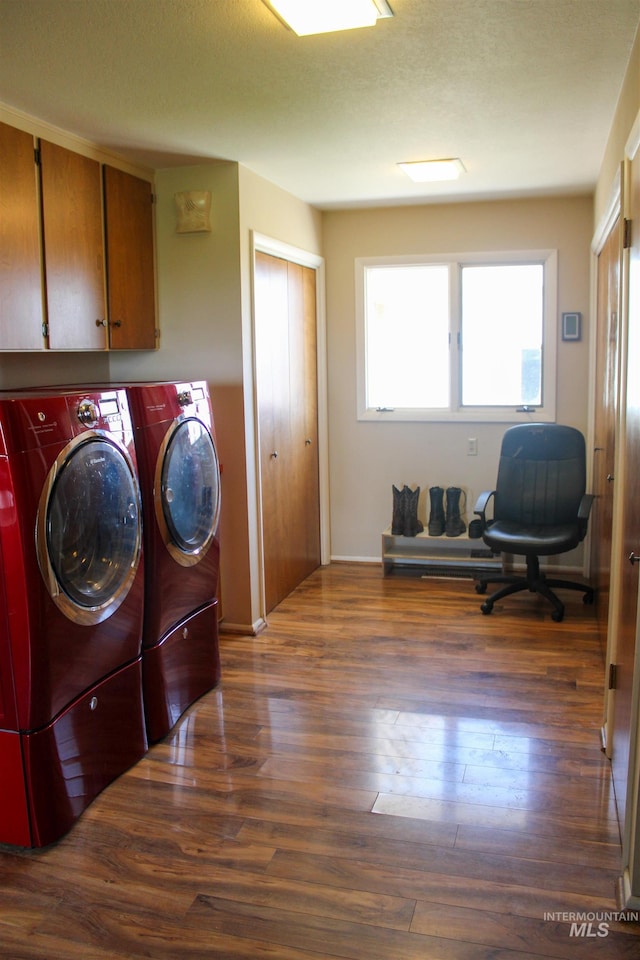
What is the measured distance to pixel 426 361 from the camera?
18.6 ft

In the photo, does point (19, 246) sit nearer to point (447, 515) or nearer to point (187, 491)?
point (187, 491)

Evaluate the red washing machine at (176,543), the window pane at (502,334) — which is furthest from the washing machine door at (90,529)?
the window pane at (502,334)

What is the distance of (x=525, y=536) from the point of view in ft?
15.5

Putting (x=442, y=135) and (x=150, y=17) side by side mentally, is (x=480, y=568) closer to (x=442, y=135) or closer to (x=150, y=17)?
(x=442, y=135)

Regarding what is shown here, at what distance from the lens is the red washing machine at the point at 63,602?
2.39 meters

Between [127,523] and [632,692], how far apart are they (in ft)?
5.70

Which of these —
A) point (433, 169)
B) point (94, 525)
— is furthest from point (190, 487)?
point (433, 169)

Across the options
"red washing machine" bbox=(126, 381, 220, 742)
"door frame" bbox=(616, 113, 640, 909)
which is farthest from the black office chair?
"door frame" bbox=(616, 113, 640, 909)

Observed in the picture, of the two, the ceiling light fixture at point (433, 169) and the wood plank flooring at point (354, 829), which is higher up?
the ceiling light fixture at point (433, 169)

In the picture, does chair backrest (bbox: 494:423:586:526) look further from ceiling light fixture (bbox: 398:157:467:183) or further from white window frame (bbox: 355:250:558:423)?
ceiling light fixture (bbox: 398:157:467:183)

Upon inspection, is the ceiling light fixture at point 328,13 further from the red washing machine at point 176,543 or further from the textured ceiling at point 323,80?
the red washing machine at point 176,543

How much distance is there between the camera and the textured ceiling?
8.15ft

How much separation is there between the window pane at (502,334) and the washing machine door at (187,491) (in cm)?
248

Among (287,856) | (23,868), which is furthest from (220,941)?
(23,868)
